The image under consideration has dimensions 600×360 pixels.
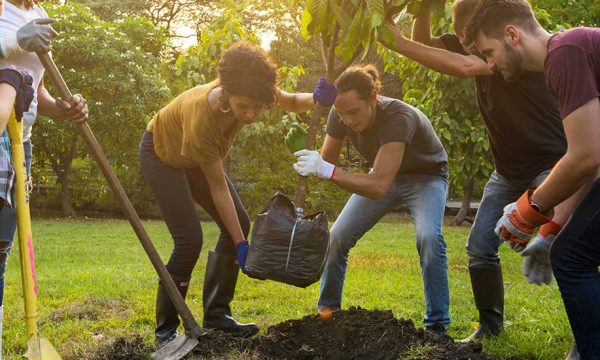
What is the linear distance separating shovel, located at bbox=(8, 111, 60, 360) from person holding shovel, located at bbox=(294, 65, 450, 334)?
141cm

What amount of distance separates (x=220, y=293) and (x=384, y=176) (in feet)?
4.01

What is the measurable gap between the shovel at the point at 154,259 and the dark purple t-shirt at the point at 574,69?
1.99 meters

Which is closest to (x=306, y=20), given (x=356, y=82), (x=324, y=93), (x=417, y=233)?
(x=324, y=93)

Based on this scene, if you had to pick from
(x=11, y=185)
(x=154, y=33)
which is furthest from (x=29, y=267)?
(x=154, y=33)

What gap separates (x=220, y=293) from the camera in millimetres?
4297

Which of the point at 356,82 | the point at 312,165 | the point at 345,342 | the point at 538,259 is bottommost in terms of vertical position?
the point at 345,342

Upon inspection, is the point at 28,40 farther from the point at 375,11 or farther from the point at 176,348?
the point at 176,348

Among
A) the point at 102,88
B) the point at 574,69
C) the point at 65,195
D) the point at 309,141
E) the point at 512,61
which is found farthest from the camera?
the point at 65,195

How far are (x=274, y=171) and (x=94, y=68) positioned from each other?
13.8ft

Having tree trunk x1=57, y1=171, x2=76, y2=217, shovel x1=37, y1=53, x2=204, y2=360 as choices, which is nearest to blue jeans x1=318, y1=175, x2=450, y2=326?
shovel x1=37, y1=53, x2=204, y2=360

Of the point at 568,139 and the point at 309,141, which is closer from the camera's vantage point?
the point at 568,139

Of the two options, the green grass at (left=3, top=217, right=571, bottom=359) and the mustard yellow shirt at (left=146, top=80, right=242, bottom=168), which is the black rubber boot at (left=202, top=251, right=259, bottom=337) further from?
the mustard yellow shirt at (left=146, top=80, right=242, bottom=168)

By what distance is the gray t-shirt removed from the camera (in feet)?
13.6

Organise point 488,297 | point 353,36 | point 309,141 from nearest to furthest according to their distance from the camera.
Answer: point 353,36
point 309,141
point 488,297
